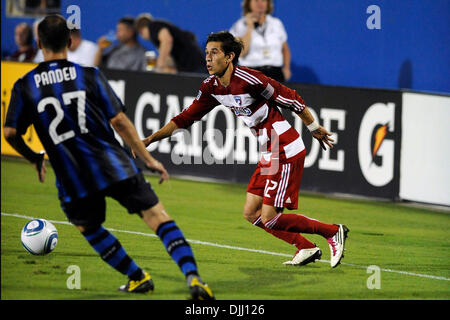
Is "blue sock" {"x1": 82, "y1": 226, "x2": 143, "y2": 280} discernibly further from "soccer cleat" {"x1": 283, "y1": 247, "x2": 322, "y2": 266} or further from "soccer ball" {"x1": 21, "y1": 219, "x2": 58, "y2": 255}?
"soccer cleat" {"x1": 283, "y1": 247, "x2": 322, "y2": 266}

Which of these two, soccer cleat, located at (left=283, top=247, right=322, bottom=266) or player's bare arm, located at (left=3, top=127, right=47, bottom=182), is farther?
soccer cleat, located at (left=283, top=247, right=322, bottom=266)

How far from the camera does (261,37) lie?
13.2 metres

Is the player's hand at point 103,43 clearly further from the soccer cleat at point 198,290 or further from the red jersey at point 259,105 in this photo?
the soccer cleat at point 198,290

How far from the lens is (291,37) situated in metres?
15.5

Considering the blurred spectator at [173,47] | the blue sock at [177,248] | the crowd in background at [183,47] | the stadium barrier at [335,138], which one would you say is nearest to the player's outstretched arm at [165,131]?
the blue sock at [177,248]

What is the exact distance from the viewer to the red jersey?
725 centimetres

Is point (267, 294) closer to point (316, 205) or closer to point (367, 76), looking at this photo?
point (316, 205)

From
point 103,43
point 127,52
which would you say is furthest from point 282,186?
point 103,43

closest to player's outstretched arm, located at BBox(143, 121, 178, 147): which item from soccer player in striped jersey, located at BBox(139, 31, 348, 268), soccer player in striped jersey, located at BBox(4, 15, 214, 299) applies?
soccer player in striped jersey, located at BBox(139, 31, 348, 268)

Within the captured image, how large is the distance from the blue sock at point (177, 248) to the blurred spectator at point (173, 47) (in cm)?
773

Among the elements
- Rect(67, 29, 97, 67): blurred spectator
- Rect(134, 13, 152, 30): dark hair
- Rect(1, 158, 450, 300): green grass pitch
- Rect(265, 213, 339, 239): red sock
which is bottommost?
Rect(1, 158, 450, 300): green grass pitch

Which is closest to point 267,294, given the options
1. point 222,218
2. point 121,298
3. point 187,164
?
point 121,298

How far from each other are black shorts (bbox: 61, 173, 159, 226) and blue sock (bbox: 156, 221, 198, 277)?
19 cm

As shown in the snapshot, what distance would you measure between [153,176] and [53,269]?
587 cm
